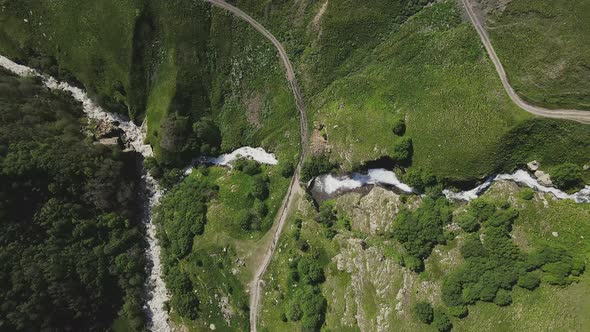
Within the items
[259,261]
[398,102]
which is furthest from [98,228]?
[398,102]

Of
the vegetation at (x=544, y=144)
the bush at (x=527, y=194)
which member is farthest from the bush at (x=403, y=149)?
the bush at (x=527, y=194)

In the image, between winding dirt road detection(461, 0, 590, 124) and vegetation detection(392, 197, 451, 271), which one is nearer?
winding dirt road detection(461, 0, 590, 124)

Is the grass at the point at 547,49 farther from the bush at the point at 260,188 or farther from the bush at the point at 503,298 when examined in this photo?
the bush at the point at 260,188

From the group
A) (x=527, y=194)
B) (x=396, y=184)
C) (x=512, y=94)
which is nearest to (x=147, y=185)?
(x=396, y=184)

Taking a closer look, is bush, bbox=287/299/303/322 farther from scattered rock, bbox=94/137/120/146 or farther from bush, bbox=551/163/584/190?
scattered rock, bbox=94/137/120/146

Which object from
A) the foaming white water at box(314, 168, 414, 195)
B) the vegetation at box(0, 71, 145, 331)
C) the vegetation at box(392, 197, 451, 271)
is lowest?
the vegetation at box(392, 197, 451, 271)

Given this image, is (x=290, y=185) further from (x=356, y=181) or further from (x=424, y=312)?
(x=424, y=312)

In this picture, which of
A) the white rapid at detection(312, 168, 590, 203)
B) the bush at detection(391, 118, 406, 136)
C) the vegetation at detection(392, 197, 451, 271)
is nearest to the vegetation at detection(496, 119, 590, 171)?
the white rapid at detection(312, 168, 590, 203)

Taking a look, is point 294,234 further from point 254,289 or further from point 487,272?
point 487,272
